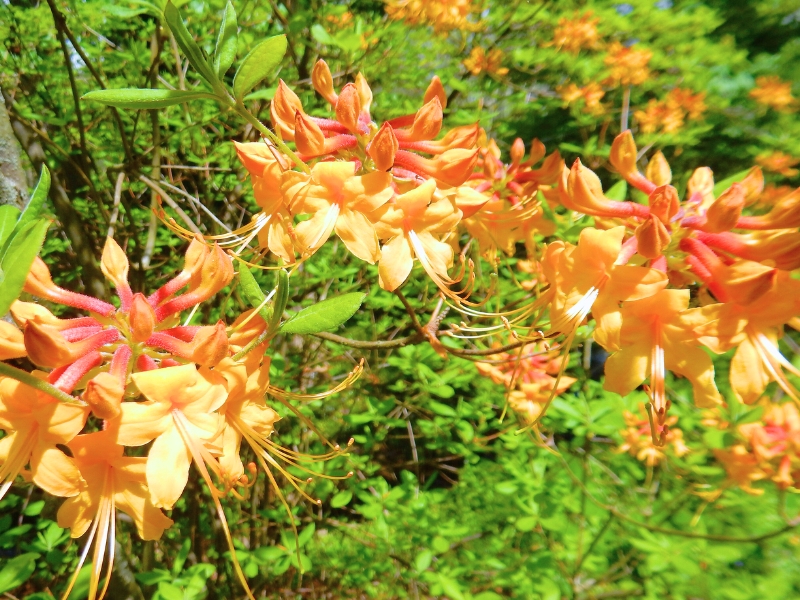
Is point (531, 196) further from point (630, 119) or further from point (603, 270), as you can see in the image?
point (630, 119)

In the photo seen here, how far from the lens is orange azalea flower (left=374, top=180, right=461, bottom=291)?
2.96ft

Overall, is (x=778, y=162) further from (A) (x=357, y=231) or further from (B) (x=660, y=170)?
(A) (x=357, y=231)

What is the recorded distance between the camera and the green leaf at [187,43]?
0.67m

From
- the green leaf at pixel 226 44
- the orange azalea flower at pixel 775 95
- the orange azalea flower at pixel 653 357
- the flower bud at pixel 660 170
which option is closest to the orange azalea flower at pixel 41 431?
the green leaf at pixel 226 44

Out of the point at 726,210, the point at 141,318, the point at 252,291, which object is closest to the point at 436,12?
the point at 726,210

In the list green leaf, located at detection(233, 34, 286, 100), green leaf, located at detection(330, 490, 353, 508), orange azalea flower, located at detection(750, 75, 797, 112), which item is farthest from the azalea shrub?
orange azalea flower, located at detection(750, 75, 797, 112)

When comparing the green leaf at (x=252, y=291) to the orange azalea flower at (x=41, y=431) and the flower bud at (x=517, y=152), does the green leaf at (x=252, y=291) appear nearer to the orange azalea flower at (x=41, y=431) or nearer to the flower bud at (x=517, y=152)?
the orange azalea flower at (x=41, y=431)

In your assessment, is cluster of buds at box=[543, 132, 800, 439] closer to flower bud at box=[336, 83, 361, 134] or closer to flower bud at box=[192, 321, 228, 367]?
flower bud at box=[336, 83, 361, 134]

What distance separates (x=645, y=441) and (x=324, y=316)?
212 centimetres

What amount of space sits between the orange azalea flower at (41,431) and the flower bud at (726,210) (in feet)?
3.19

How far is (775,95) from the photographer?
473 cm

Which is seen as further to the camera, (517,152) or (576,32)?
(576,32)

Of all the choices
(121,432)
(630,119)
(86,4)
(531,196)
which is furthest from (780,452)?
(630,119)

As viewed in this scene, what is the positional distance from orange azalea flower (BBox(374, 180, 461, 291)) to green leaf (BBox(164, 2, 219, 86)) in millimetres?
335
